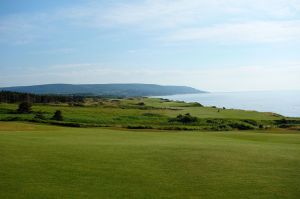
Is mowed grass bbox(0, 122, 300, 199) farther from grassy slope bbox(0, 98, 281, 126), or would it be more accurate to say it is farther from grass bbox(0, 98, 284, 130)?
grassy slope bbox(0, 98, 281, 126)

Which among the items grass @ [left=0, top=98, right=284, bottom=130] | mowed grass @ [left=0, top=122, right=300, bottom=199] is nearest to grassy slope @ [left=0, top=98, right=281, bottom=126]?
grass @ [left=0, top=98, right=284, bottom=130]

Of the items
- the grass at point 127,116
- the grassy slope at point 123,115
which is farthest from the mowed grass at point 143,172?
the grassy slope at point 123,115

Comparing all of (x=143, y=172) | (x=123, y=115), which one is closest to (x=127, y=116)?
(x=123, y=115)

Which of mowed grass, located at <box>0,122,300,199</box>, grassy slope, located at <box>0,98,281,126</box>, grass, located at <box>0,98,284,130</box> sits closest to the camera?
mowed grass, located at <box>0,122,300,199</box>

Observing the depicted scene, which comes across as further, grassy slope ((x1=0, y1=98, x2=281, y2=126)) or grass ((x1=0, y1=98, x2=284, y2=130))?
grassy slope ((x1=0, y1=98, x2=281, y2=126))

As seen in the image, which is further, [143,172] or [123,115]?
[123,115]

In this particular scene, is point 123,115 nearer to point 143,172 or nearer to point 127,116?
point 127,116

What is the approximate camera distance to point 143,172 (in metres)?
18.3

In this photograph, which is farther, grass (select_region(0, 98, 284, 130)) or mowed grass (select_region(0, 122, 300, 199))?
grass (select_region(0, 98, 284, 130))

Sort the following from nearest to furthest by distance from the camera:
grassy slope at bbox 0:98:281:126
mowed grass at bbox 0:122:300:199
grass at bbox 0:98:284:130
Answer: mowed grass at bbox 0:122:300:199 → grass at bbox 0:98:284:130 → grassy slope at bbox 0:98:281:126

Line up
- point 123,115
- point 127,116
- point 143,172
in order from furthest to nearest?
point 123,115, point 127,116, point 143,172

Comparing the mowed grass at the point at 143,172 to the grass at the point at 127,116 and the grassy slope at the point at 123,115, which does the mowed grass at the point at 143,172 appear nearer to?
the grass at the point at 127,116

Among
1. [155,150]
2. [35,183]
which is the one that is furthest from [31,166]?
[155,150]

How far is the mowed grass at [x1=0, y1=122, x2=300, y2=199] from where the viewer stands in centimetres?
1532
